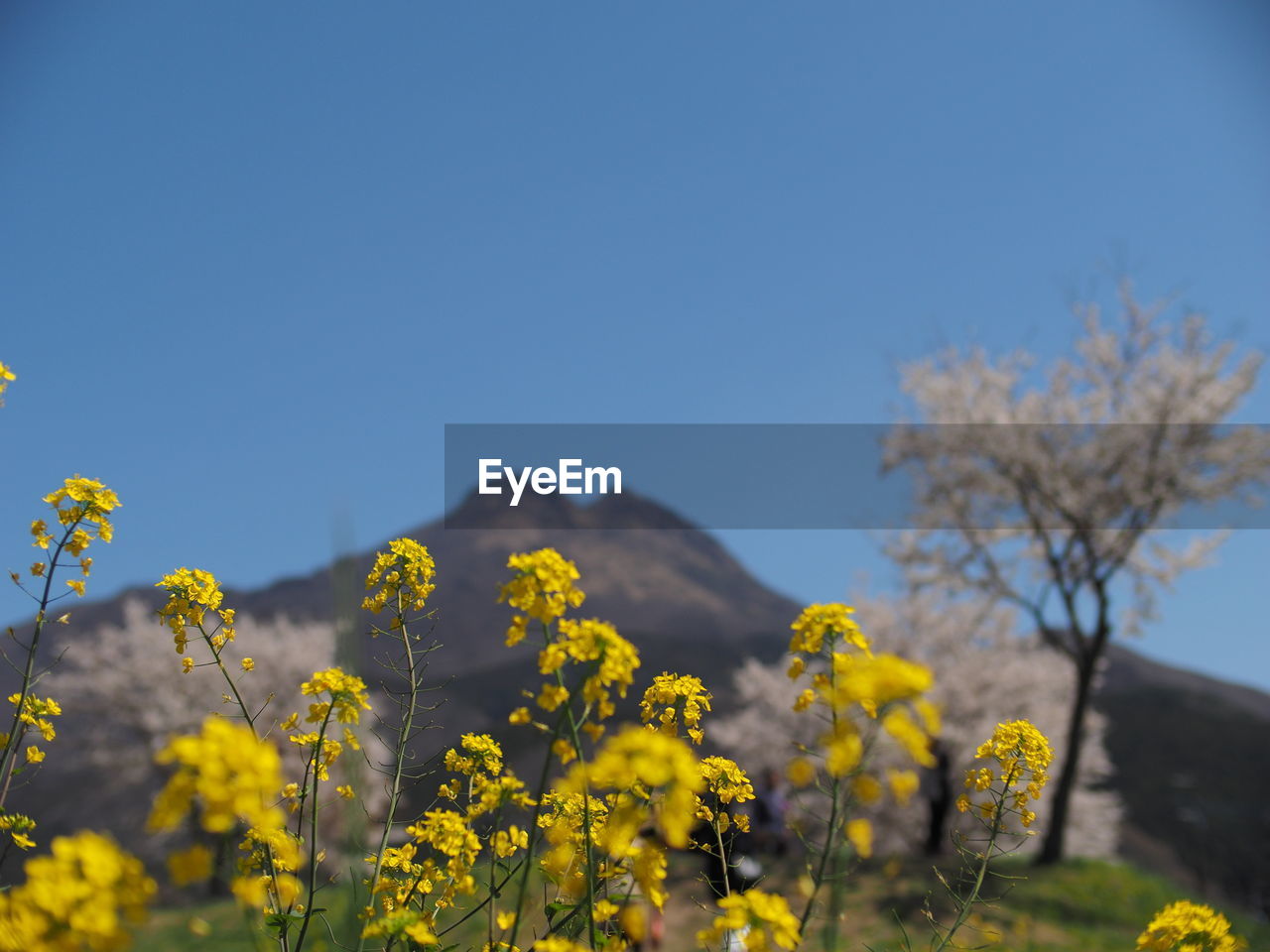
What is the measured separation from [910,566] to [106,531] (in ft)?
62.7

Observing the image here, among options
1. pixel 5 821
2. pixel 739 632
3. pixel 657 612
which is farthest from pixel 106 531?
pixel 657 612

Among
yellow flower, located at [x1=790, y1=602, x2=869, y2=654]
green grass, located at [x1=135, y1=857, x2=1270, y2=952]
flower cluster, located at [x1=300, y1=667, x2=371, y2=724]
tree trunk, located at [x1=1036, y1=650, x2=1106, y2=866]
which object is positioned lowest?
green grass, located at [x1=135, y1=857, x2=1270, y2=952]

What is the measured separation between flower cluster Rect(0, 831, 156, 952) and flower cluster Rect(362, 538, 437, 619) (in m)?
1.71

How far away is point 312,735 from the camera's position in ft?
10.8

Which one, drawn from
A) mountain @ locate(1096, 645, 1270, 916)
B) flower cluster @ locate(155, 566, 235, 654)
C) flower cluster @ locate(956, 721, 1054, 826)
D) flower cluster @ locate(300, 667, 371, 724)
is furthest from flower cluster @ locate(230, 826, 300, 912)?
mountain @ locate(1096, 645, 1270, 916)

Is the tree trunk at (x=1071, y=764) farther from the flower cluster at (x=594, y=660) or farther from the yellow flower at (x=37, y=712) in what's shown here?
the yellow flower at (x=37, y=712)

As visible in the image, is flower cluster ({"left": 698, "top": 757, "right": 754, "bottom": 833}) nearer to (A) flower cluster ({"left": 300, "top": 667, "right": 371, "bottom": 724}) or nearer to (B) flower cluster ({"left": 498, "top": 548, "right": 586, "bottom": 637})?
(B) flower cluster ({"left": 498, "top": 548, "right": 586, "bottom": 637})

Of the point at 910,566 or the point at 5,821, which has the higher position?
the point at 910,566

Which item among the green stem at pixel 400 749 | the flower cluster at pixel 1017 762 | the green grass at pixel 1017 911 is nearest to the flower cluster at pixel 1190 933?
the flower cluster at pixel 1017 762

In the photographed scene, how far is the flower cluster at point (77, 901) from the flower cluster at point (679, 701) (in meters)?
1.68

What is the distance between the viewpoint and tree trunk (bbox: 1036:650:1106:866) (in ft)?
50.6

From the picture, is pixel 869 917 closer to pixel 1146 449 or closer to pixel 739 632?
pixel 1146 449

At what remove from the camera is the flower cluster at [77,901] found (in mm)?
1546

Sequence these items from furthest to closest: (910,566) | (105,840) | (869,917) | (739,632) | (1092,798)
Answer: (739,632) < (1092,798) < (910,566) < (869,917) < (105,840)
